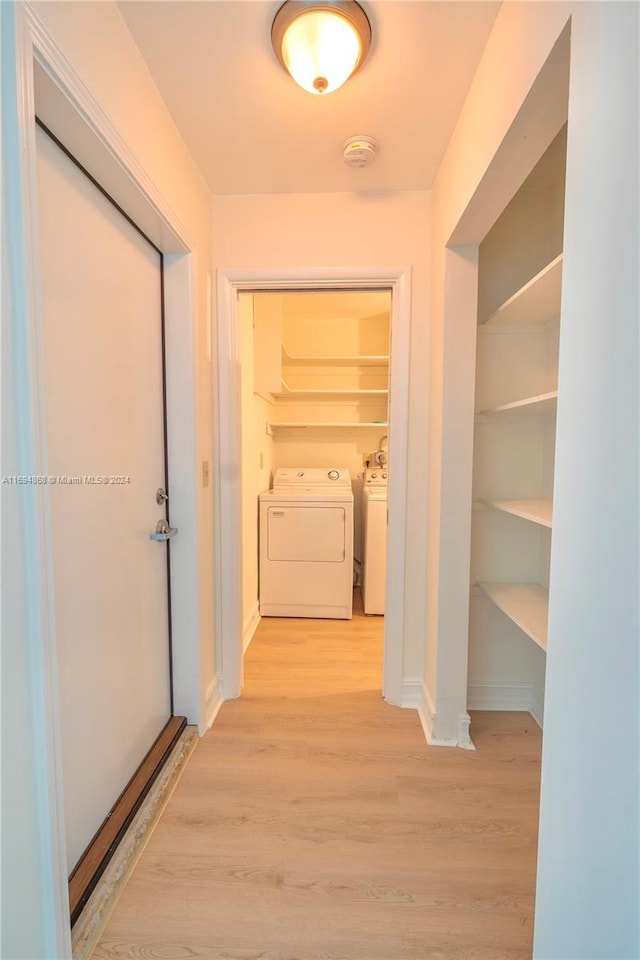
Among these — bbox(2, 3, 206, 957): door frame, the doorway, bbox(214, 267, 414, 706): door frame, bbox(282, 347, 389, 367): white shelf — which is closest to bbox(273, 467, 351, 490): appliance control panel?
bbox(282, 347, 389, 367): white shelf

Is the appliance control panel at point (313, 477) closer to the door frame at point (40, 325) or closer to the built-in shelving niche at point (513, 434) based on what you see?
the built-in shelving niche at point (513, 434)

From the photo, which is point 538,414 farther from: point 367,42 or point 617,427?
point 367,42

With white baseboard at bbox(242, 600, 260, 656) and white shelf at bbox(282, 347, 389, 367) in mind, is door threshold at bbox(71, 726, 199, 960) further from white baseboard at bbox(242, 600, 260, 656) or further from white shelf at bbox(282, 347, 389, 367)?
white shelf at bbox(282, 347, 389, 367)

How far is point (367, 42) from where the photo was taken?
1.05 metres

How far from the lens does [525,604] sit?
60.2 inches

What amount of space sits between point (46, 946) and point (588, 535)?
1267mm

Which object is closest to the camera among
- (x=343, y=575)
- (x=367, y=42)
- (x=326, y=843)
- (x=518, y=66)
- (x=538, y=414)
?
(x=518, y=66)

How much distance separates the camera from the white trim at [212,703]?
5.53 feet

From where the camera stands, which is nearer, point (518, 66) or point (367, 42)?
point (518, 66)

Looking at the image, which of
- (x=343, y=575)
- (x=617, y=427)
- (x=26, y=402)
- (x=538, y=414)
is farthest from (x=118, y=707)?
(x=538, y=414)

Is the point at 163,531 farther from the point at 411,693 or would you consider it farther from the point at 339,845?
the point at 411,693

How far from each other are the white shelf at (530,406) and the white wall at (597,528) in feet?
1.90

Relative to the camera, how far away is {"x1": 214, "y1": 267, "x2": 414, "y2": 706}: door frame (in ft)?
5.73

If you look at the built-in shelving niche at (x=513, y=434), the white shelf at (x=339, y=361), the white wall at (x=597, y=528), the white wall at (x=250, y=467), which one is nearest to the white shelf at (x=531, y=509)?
the built-in shelving niche at (x=513, y=434)
